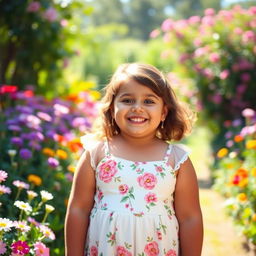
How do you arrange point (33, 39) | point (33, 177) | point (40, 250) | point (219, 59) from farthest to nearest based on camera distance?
point (219, 59) → point (33, 39) → point (33, 177) → point (40, 250)

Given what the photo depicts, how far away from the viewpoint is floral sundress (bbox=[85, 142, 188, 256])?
80.0 inches

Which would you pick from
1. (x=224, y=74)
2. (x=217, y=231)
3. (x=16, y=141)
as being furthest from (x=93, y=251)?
(x=224, y=74)

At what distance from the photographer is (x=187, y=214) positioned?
7.04 ft

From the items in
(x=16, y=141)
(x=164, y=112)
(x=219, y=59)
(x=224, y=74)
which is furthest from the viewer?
(x=219, y=59)

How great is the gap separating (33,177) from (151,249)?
1.15 metres

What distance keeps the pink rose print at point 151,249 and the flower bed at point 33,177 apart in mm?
409

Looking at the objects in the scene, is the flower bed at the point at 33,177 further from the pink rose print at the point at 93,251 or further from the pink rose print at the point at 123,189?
the pink rose print at the point at 123,189

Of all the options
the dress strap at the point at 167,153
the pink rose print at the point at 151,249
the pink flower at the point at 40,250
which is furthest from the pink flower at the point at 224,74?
the pink flower at the point at 40,250

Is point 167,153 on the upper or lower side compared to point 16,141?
lower

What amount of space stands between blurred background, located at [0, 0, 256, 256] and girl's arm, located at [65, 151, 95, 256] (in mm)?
139

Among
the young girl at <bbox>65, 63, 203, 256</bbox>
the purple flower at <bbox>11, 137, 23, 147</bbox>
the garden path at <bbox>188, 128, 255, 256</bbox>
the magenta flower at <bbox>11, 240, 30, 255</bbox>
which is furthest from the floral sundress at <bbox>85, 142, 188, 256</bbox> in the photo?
the garden path at <bbox>188, 128, 255, 256</bbox>

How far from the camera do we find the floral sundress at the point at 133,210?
6.66 ft

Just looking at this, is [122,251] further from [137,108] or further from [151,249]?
[137,108]

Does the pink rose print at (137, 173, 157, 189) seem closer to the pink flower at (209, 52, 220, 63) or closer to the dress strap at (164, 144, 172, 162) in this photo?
the dress strap at (164, 144, 172, 162)
